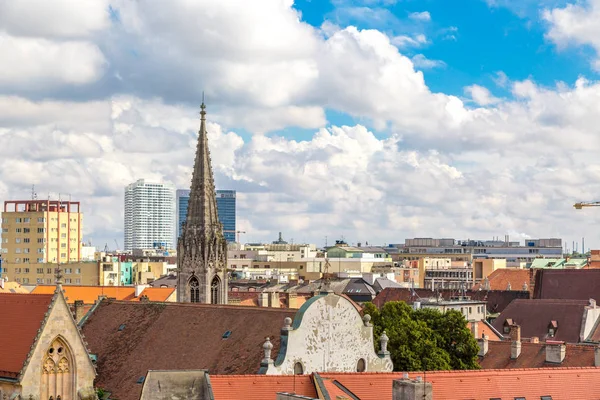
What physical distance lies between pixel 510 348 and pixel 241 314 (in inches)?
1023

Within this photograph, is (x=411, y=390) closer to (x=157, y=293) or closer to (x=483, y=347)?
(x=483, y=347)

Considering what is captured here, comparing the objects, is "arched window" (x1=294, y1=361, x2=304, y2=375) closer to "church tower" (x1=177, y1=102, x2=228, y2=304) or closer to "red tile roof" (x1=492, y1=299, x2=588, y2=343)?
"church tower" (x1=177, y1=102, x2=228, y2=304)

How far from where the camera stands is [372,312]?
85750mm

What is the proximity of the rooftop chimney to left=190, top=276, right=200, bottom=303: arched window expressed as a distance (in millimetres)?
54347

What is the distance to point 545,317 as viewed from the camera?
117 metres

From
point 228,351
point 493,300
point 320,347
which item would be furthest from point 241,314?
point 493,300

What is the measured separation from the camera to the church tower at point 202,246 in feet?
334

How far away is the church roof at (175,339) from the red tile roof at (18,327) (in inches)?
370

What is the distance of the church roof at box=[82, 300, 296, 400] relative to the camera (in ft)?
220

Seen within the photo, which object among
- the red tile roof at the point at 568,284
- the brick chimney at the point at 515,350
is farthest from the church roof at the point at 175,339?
the red tile roof at the point at 568,284

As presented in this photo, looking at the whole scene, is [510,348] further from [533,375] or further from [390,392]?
[390,392]

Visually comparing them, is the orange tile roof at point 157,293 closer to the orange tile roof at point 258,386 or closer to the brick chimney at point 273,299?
the brick chimney at point 273,299

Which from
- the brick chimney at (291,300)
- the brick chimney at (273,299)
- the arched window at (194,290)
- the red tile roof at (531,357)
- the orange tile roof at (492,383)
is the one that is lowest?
the red tile roof at (531,357)

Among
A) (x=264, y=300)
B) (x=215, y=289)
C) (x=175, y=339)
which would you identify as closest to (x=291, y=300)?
(x=264, y=300)
